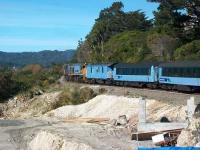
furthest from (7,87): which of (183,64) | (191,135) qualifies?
(191,135)

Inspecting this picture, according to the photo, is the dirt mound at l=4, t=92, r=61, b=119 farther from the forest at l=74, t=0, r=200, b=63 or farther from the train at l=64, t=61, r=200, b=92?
the forest at l=74, t=0, r=200, b=63

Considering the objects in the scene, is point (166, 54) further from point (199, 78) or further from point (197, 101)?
point (197, 101)

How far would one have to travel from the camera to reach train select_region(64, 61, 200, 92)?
44781mm

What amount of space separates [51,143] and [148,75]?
71.9 feet

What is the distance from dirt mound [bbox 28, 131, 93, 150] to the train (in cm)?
1439

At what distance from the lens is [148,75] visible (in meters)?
52.8

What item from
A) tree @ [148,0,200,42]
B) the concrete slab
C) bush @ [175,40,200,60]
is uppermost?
tree @ [148,0,200,42]

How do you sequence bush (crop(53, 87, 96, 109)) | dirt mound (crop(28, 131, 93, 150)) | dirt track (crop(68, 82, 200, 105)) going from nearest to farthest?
dirt mound (crop(28, 131, 93, 150)), dirt track (crop(68, 82, 200, 105)), bush (crop(53, 87, 96, 109))

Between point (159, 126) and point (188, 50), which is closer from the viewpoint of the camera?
point (159, 126)

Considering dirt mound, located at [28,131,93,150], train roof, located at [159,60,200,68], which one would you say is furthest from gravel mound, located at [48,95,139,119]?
dirt mound, located at [28,131,93,150]

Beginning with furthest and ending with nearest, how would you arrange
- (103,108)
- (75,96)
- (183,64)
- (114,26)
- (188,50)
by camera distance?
(114,26)
(188,50)
(75,96)
(183,64)
(103,108)

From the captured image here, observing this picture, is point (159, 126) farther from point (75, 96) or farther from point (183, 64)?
point (75, 96)

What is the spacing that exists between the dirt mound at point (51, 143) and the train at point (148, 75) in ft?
47.2

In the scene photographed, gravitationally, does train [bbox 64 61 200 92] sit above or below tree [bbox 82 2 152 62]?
below
